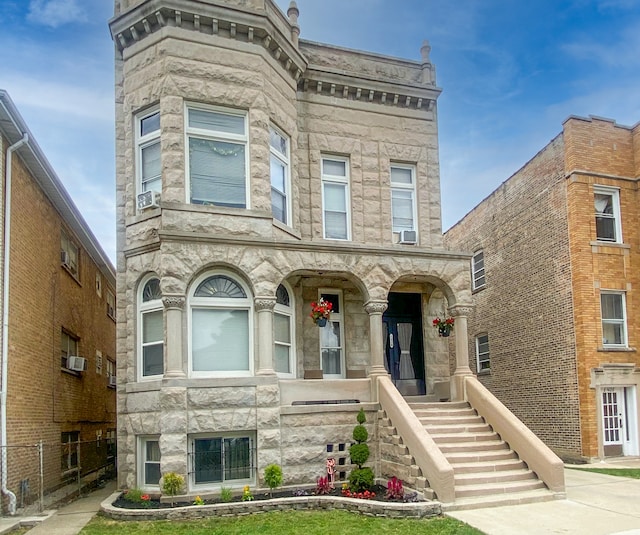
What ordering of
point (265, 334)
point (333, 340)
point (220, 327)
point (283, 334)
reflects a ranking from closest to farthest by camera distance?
point (265, 334) < point (220, 327) < point (283, 334) < point (333, 340)

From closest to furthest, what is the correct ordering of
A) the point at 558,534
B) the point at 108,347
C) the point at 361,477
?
the point at 558,534, the point at 361,477, the point at 108,347

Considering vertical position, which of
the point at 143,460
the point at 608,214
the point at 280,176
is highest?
the point at 280,176

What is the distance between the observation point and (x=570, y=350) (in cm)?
1798

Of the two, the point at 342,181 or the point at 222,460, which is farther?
the point at 342,181

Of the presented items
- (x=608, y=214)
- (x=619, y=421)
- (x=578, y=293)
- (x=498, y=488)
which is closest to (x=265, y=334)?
(x=498, y=488)

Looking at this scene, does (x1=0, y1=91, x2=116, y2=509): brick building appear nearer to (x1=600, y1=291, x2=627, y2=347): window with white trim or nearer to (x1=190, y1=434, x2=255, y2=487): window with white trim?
(x1=190, y1=434, x2=255, y2=487): window with white trim

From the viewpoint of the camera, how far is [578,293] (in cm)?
1786

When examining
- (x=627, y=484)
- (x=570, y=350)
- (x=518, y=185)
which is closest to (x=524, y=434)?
(x=627, y=484)

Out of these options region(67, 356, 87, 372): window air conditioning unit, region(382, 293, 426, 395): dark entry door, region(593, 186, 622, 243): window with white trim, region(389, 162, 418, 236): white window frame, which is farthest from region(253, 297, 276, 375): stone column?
region(593, 186, 622, 243): window with white trim

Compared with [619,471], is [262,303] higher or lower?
higher

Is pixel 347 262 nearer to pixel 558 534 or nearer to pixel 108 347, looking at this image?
pixel 558 534

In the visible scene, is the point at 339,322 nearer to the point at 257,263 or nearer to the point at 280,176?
the point at 257,263

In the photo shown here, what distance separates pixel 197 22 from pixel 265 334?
21.6 feet

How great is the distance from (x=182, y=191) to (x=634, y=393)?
13411mm
